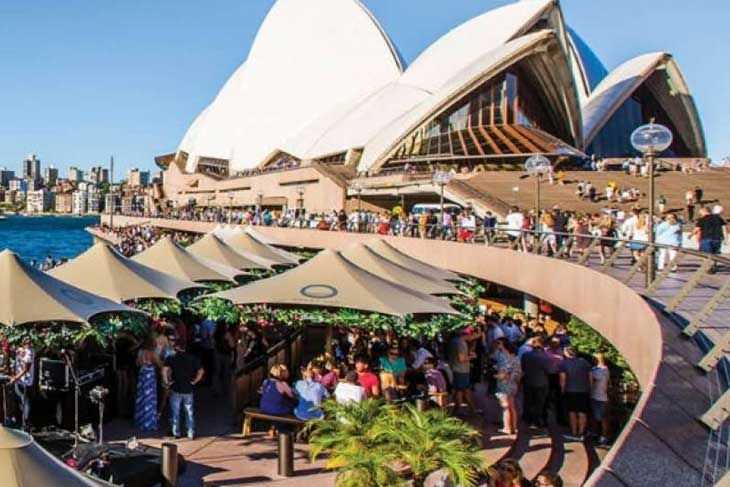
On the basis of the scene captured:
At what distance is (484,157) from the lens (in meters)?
43.1

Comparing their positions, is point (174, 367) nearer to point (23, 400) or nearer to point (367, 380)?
point (23, 400)

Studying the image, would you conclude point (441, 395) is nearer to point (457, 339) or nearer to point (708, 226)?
point (457, 339)

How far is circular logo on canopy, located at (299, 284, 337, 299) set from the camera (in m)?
10.3

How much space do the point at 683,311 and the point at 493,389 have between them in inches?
194

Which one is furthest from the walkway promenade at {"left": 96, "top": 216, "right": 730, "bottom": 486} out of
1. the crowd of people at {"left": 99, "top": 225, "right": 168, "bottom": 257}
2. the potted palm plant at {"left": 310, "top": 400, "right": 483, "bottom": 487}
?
the crowd of people at {"left": 99, "top": 225, "right": 168, "bottom": 257}

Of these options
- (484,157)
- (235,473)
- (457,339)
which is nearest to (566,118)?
(484,157)

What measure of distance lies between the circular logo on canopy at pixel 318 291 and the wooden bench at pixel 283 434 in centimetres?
178

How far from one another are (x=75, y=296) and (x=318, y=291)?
316cm

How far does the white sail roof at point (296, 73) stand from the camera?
222ft

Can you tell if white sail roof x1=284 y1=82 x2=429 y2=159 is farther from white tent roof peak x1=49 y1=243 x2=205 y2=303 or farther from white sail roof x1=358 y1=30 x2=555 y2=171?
white tent roof peak x1=49 y1=243 x2=205 y2=303

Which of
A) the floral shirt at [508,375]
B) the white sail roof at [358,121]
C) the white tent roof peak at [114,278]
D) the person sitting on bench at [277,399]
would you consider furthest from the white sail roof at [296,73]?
the person sitting on bench at [277,399]

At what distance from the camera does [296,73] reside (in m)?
72.3

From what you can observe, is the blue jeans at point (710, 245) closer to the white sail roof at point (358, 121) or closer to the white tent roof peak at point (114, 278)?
the white tent roof peak at point (114, 278)

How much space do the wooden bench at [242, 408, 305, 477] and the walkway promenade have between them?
23 cm
